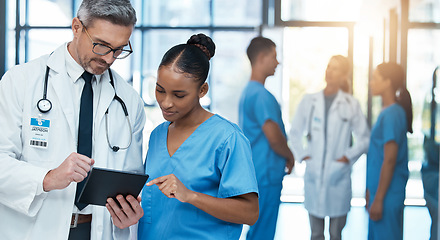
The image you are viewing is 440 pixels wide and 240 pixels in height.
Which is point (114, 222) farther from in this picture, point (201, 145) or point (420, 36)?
point (420, 36)

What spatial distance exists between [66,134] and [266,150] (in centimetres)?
167

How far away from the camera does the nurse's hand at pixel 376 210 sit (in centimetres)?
280

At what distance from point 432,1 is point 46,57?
88.7 inches

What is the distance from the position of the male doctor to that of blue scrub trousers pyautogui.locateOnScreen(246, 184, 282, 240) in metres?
1.49

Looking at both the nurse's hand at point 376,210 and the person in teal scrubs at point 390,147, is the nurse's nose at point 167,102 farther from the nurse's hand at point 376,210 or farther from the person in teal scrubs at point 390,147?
the nurse's hand at point 376,210

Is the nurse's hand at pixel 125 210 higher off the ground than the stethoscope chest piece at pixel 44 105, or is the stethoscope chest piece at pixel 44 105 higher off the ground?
the stethoscope chest piece at pixel 44 105

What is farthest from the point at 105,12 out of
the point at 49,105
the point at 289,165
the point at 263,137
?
the point at 289,165

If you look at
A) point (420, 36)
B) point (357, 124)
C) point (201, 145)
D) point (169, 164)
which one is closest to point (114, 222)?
point (169, 164)

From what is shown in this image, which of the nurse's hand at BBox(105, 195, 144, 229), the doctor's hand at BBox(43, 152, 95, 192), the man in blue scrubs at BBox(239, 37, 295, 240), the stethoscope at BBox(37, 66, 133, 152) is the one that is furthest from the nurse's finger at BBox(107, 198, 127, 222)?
the man in blue scrubs at BBox(239, 37, 295, 240)

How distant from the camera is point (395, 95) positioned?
8.91 feet

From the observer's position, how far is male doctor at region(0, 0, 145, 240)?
1.24m

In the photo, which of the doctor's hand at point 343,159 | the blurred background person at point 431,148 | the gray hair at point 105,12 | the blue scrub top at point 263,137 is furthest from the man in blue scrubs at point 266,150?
the gray hair at point 105,12

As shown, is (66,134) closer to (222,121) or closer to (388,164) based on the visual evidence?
(222,121)

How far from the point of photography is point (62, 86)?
1.36m
